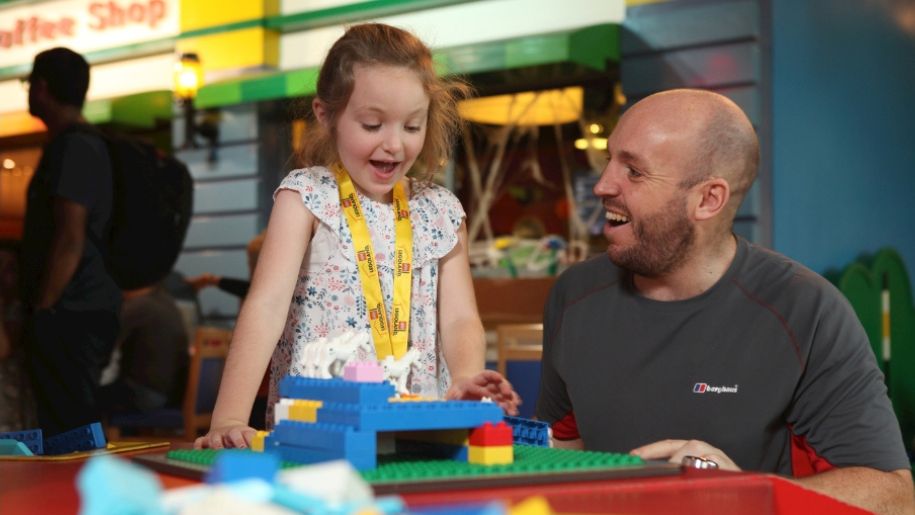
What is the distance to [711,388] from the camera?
81.0 inches

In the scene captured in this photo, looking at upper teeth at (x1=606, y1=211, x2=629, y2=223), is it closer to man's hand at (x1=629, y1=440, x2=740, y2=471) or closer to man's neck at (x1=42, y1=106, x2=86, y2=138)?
man's hand at (x1=629, y1=440, x2=740, y2=471)

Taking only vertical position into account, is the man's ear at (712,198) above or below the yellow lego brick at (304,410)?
above

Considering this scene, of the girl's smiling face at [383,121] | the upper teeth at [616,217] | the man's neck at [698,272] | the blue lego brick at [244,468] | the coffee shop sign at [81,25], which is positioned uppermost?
the coffee shop sign at [81,25]

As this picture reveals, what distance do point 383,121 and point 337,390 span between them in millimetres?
1056

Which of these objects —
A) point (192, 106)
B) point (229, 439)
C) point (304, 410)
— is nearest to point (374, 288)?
point (229, 439)

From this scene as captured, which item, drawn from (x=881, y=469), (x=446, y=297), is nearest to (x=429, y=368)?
(x=446, y=297)

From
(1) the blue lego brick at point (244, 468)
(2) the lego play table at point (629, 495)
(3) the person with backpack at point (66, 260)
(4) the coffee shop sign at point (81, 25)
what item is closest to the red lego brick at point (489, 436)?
(2) the lego play table at point (629, 495)

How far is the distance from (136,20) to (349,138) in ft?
A: 32.0

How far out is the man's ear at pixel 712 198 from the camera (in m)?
2.29

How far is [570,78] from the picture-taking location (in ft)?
27.5

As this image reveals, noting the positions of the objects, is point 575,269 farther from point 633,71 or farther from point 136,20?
point 136,20

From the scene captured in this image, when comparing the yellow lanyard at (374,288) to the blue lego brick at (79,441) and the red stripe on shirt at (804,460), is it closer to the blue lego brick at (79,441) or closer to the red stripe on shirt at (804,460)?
the blue lego brick at (79,441)

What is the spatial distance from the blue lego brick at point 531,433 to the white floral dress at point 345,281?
27.8 inches

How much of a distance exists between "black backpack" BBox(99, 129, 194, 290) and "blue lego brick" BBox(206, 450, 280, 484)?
3.55 metres
